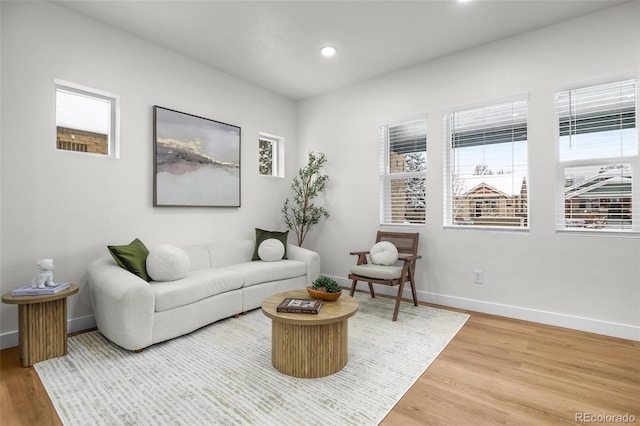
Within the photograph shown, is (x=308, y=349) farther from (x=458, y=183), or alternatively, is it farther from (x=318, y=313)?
(x=458, y=183)

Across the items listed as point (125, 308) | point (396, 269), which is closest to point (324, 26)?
point (396, 269)

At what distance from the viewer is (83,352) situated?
97.0 inches

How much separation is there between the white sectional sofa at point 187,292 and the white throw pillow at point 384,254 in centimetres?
84

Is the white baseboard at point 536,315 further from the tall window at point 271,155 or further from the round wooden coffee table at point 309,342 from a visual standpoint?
the tall window at point 271,155

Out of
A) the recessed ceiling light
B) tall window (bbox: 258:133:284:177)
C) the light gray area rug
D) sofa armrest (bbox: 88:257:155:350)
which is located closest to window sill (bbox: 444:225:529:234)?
the light gray area rug

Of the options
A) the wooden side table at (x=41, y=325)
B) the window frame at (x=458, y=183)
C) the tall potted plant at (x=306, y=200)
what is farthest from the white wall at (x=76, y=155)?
the window frame at (x=458, y=183)

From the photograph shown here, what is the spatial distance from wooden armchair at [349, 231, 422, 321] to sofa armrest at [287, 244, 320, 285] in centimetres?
60

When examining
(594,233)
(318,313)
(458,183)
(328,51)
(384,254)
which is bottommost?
(318,313)

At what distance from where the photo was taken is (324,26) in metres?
3.07

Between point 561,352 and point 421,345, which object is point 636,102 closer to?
point 561,352

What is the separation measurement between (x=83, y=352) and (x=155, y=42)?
9.90 feet

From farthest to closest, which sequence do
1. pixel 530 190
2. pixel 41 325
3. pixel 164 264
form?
1. pixel 530 190
2. pixel 164 264
3. pixel 41 325

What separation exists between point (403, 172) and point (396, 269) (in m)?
1.36

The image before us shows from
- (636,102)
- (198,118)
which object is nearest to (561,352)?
(636,102)
